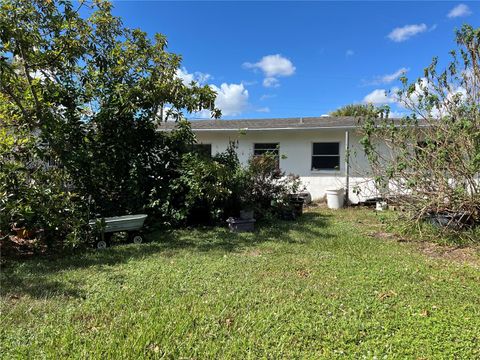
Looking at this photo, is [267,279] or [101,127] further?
[101,127]

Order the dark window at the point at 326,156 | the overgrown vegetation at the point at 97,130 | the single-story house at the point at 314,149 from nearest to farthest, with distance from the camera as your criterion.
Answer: the overgrown vegetation at the point at 97,130 < the single-story house at the point at 314,149 < the dark window at the point at 326,156

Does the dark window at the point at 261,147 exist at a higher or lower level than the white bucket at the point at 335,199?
higher

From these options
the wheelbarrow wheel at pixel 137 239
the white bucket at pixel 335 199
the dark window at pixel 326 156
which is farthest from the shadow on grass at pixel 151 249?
the dark window at pixel 326 156

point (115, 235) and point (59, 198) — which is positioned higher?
point (59, 198)

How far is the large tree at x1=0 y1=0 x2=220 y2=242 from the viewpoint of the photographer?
6609mm

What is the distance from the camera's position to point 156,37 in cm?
787

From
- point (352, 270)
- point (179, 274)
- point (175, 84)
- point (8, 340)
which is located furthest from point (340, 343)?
point (175, 84)

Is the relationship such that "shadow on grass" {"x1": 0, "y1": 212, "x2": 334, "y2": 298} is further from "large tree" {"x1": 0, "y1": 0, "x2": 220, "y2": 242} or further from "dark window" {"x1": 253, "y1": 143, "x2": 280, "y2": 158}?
"dark window" {"x1": 253, "y1": 143, "x2": 280, "y2": 158}

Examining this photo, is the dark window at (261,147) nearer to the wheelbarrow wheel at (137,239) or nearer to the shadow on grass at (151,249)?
the shadow on grass at (151,249)

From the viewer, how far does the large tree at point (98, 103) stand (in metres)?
6.61

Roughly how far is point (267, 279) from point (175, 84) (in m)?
4.65

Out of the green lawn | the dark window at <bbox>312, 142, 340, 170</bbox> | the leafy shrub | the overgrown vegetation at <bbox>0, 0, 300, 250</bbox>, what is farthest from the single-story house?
the green lawn

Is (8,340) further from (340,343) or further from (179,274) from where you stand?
(340,343)

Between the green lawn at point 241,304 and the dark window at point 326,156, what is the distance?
22.4 feet
